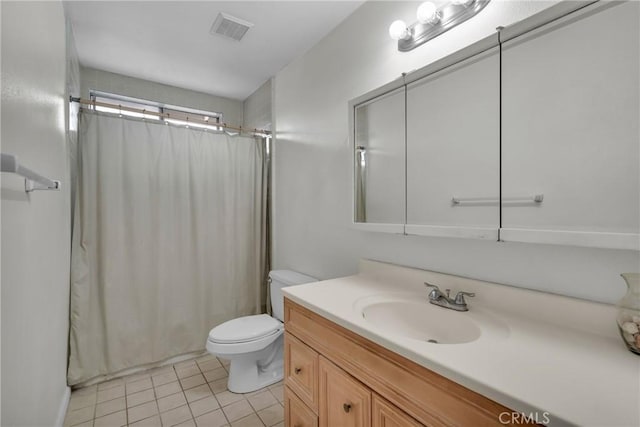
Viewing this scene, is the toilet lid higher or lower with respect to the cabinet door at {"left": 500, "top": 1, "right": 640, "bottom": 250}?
lower

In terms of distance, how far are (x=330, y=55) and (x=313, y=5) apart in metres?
0.30

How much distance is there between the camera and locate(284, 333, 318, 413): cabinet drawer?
1.17m

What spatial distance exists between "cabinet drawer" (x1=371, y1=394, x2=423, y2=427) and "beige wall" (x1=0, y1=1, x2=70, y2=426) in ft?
3.38

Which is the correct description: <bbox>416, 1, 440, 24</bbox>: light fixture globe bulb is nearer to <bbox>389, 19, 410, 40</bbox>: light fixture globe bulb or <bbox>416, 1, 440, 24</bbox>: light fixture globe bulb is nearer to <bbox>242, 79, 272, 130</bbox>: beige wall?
<bbox>389, 19, 410, 40</bbox>: light fixture globe bulb

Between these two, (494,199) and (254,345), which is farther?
(254,345)

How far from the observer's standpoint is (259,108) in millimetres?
2879

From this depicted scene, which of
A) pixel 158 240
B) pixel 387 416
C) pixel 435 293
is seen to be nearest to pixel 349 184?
pixel 435 293

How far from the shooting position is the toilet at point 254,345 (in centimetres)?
181

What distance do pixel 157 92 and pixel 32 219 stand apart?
2112 millimetres

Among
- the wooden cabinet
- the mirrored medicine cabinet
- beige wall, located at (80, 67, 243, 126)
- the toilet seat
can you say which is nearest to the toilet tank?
the toilet seat

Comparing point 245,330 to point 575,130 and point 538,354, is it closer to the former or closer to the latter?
point 538,354

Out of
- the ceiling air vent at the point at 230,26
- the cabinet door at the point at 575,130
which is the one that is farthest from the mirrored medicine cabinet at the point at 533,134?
the ceiling air vent at the point at 230,26

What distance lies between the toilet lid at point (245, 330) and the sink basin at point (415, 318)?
0.99 metres

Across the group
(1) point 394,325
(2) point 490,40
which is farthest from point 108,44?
(1) point 394,325
